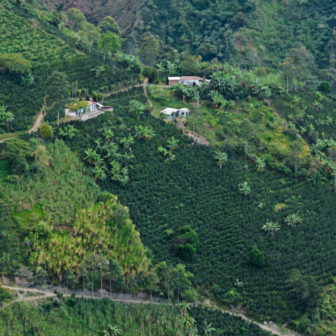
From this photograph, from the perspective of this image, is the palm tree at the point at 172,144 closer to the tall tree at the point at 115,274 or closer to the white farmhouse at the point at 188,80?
the white farmhouse at the point at 188,80

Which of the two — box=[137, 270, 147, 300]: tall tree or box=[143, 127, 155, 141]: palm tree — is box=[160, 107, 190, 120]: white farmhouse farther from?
box=[137, 270, 147, 300]: tall tree

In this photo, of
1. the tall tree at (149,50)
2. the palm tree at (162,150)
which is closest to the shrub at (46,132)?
the palm tree at (162,150)

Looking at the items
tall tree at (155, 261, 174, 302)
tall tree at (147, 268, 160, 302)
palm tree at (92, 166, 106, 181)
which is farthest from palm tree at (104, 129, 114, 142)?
tall tree at (147, 268, 160, 302)

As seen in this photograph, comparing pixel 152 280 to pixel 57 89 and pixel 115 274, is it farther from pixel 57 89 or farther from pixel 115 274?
pixel 57 89

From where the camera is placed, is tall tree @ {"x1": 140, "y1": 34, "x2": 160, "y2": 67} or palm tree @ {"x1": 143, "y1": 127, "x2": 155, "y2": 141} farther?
tall tree @ {"x1": 140, "y1": 34, "x2": 160, "y2": 67}

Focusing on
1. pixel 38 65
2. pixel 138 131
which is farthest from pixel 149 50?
pixel 138 131

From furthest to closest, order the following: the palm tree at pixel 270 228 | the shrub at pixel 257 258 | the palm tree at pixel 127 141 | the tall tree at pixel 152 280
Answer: the palm tree at pixel 127 141 < the palm tree at pixel 270 228 < the shrub at pixel 257 258 < the tall tree at pixel 152 280
